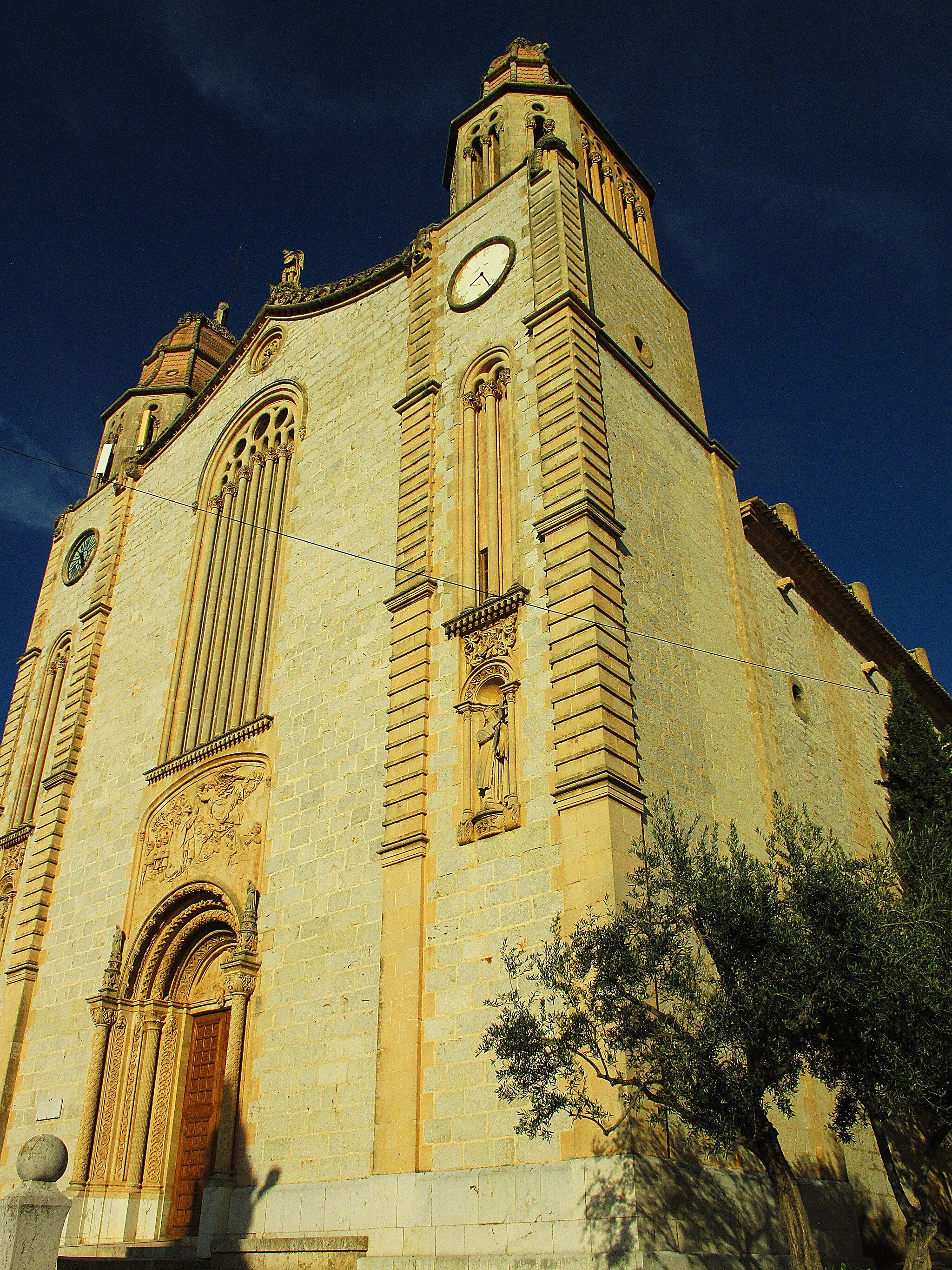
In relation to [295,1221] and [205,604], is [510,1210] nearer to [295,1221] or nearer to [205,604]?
[295,1221]

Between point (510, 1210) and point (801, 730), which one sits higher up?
point (801, 730)

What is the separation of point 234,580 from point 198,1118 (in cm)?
956

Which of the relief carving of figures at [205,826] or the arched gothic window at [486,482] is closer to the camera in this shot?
the arched gothic window at [486,482]

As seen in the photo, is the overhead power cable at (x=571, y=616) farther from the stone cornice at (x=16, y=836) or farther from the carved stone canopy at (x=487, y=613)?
the stone cornice at (x=16, y=836)

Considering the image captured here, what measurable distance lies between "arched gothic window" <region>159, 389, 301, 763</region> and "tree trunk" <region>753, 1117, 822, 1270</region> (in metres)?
10.8

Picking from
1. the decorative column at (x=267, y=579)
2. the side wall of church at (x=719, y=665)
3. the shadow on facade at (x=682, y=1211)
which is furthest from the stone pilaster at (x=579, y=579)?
the decorative column at (x=267, y=579)

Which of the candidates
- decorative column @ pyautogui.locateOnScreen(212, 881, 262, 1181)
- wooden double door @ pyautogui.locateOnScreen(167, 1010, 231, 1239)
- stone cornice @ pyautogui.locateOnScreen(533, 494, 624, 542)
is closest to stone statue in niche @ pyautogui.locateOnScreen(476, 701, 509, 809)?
stone cornice @ pyautogui.locateOnScreen(533, 494, 624, 542)

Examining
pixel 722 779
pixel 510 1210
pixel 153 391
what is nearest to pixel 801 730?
pixel 722 779

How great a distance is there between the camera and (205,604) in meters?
20.4

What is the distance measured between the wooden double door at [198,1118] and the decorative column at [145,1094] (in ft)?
1.64

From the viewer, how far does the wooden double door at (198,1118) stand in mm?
14844

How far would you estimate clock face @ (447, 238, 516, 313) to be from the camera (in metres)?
17.5

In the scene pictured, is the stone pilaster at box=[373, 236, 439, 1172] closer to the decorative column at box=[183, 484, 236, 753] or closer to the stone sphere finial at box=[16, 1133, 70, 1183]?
the stone sphere finial at box=[16, 1133, 70, 1183]

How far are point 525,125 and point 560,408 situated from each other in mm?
9102
